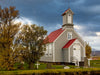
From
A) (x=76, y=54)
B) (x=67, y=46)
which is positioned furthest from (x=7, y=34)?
(x=76, y=54)

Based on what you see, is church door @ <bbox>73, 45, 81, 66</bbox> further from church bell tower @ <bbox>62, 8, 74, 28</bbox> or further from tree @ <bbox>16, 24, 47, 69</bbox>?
tree @ <bbox>16, 24, 47, 69</bbox>

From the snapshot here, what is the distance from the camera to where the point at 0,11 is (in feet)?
67.4

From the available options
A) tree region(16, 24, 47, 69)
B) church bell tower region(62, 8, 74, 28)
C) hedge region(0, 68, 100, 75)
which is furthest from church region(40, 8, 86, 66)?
hedge region(0, 68, 100, 75)

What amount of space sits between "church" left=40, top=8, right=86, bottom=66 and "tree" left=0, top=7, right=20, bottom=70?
13.6 m

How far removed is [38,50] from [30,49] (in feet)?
4.01

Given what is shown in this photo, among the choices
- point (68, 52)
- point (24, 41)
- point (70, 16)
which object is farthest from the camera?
point (70, 16)

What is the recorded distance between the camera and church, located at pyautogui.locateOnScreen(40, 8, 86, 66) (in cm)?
3325

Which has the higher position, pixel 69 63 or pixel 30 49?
pixel 30 49

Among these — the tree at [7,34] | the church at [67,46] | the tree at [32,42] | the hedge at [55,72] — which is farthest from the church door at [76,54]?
the tree at [7,34]

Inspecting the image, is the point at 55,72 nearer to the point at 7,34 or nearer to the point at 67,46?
the point at 7,34

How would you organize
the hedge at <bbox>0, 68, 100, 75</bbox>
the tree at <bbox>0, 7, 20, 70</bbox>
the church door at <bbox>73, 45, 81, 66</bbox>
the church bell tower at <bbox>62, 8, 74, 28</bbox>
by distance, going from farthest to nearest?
1. the church bell tower at <bbox>62, 8, 74, 28</bbox>
2. the church door at <bbox>73, 45, 81, 66</bbox>
3. the tree at <bbox>0, 7, 20, 70</bbox>
4. the hedge at <bbox>0, 68, 100, 75</bbox>

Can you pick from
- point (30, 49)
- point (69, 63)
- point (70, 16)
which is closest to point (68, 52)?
point (69, 63)

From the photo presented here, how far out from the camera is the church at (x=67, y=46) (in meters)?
33.2

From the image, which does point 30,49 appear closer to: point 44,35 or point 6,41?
point 44,35
